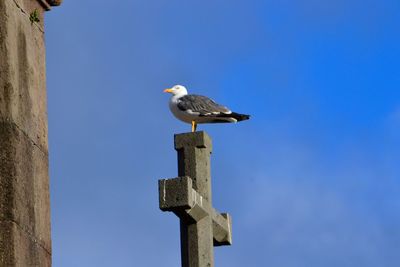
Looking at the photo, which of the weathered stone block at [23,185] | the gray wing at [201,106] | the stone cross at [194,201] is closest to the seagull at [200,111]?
the gray wing at [201,106]

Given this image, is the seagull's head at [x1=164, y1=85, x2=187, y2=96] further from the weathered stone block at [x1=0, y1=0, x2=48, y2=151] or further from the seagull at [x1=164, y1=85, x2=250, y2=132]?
the weathered stone block at [x1=0, y1=0, x2=48, y2=151]

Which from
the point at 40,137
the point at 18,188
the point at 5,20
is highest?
the point at 5,20

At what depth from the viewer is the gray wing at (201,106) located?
1140 cm

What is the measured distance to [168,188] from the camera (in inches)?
324

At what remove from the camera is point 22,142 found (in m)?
5.80

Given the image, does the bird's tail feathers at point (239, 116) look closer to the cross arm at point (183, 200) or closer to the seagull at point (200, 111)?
the seagull at point (200, 111)

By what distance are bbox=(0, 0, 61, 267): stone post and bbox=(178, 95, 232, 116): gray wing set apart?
5.11 metres

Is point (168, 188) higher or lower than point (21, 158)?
higher

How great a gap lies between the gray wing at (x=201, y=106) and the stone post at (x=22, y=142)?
16.8ft

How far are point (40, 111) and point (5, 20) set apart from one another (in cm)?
54

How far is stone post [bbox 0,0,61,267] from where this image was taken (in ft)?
18.3

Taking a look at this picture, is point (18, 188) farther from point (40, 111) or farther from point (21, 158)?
point (40, 111)

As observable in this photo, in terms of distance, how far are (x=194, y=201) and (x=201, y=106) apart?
313 centimetres

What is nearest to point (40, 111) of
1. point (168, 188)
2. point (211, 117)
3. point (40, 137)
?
point (40, 137)
